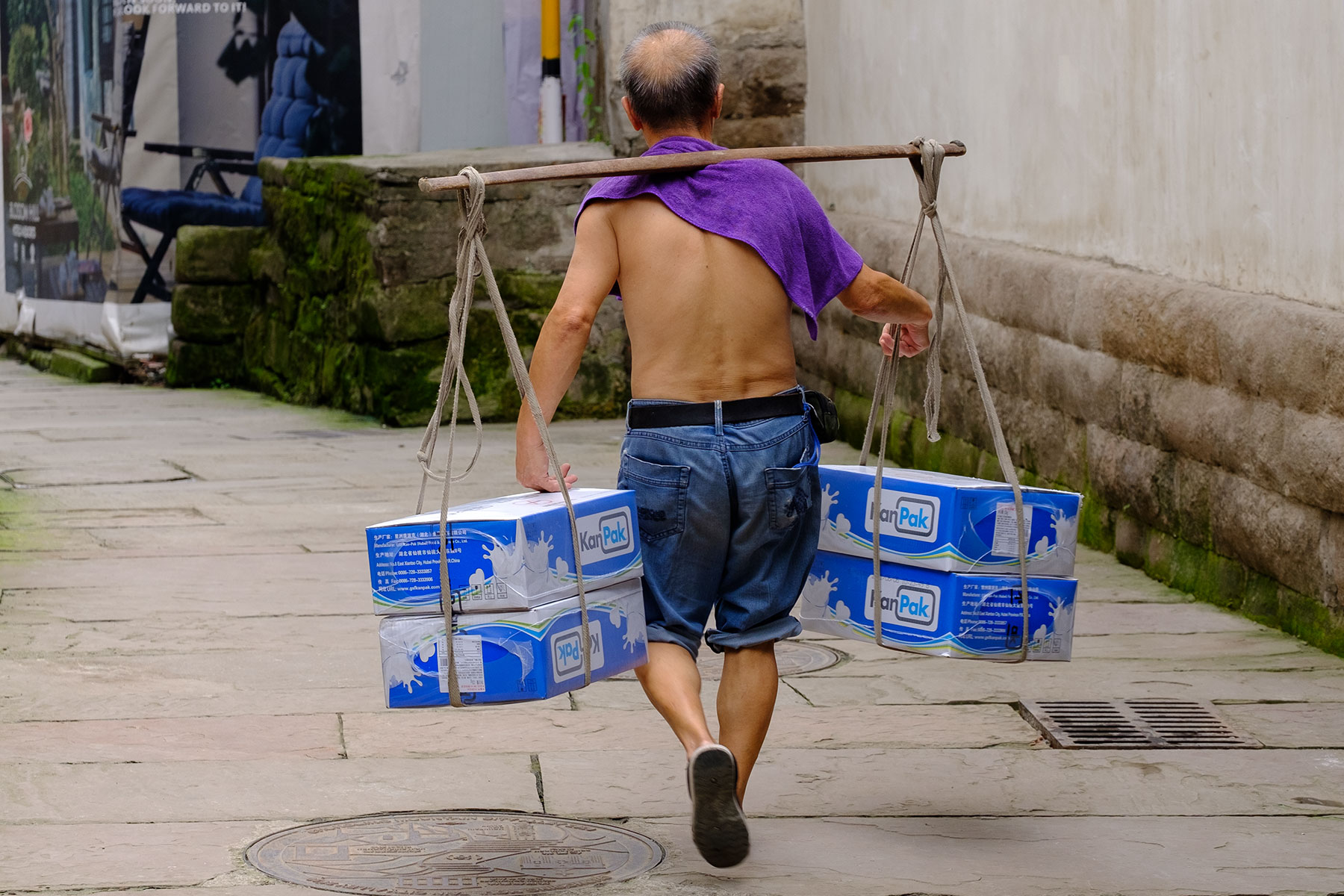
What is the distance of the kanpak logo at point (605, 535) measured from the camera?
3.43 metres

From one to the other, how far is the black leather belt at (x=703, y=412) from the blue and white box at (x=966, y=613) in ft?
1.24

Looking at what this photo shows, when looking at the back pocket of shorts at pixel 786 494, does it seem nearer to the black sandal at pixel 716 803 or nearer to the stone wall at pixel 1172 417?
the black sandal at pixel 716 803

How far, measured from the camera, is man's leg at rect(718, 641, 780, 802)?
3.64m

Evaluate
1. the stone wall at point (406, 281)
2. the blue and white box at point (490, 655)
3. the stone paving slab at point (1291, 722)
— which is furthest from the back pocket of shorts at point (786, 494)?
the stone wall at point (406, 281)

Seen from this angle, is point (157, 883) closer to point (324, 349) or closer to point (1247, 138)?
point (1247, 138)

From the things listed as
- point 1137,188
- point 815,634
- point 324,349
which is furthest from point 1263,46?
point 324,349

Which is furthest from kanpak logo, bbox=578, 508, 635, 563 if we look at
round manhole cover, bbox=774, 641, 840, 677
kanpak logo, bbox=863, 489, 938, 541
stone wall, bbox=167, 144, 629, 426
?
stone wall, bbox=167, 144, 629, 426

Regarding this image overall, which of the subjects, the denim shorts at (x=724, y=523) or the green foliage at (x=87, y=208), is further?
the green foliage at (x=87, y=208)

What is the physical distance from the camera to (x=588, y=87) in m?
11.3

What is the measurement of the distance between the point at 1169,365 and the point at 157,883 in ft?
12.7

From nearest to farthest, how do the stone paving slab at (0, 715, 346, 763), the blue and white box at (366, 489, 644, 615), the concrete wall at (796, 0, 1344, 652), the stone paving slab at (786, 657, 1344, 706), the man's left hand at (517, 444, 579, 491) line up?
the blue and white box at (366, 489, 644, 615), the man's left hand at (517, 444, 579, 491), the stone paving slab at (0, 715, 346, 763), the stone paving slab at (786, 657, 1344, 706), the concrete wall at (796, 0, 1344, 652)

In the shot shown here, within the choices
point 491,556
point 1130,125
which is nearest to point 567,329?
point 491,556

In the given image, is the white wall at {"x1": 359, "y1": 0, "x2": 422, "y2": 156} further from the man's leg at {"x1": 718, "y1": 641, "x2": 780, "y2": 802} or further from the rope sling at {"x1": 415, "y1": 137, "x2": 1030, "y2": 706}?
the man's leg at {"x1": 718, "y1": 641, "x2": 780, "y2": 802}

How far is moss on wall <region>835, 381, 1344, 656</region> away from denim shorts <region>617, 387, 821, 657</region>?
2266 mm
